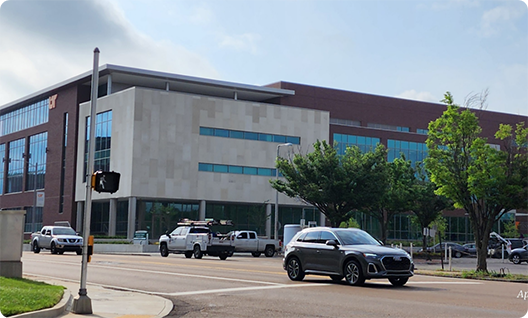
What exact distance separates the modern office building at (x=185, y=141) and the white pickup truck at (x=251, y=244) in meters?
12.3

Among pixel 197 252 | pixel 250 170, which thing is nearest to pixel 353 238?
pixel 197 252

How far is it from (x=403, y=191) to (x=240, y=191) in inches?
859

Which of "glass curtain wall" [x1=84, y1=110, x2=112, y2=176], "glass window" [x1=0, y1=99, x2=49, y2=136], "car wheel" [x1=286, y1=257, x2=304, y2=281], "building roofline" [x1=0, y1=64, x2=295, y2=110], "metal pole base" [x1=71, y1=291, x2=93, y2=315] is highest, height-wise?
"building roofline" [x1=0, y1=64, x2=295, y2=110]

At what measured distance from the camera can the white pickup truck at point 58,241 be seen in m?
45.7

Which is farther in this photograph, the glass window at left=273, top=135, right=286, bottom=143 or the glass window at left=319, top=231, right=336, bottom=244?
the glass window at left=273, top=135, right=286, bottom=143

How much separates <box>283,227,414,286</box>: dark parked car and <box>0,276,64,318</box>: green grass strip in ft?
24.7

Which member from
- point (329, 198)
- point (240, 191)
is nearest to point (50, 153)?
point (240, 191)

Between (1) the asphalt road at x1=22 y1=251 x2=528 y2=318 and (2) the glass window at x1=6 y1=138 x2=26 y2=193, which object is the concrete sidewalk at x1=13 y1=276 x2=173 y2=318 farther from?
(2) the glass window at x1=6 y1=138 x2=26 y2=193

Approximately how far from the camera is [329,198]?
1944 inches

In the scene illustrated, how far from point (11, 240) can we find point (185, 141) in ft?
166

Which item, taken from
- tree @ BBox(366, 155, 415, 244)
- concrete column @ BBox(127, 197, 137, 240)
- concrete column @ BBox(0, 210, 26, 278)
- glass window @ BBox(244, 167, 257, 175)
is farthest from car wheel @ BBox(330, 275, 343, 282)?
glass window @ BBox(244, 167, 257, 175)

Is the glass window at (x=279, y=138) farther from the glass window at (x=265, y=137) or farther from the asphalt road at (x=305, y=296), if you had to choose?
the asphalt road at (x=305, y=296)

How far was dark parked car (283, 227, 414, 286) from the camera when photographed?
19.1 meters

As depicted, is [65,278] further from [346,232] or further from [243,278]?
[346,232]
